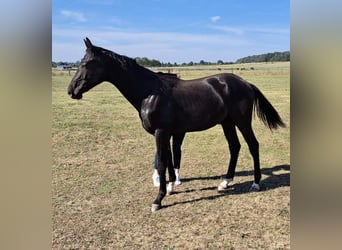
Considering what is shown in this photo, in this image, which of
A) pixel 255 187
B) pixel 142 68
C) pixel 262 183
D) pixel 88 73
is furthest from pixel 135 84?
pixel 262 183

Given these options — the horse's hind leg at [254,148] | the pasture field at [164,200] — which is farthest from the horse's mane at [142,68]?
the pasture field at [164,200]

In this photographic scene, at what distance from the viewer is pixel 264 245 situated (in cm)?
312

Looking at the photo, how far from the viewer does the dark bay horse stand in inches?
147

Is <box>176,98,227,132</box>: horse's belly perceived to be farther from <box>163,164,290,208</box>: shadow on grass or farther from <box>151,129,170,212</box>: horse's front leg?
<box>163,164,290,208</box>: shadow on grass

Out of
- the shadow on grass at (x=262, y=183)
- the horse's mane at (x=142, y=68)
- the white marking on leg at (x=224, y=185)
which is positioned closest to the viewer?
the horse's mane at (x=142, y=68)

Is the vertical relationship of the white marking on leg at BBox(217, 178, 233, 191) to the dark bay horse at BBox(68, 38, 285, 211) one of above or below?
below

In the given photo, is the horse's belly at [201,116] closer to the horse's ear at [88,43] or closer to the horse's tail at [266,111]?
the horse's tail at [266,111]

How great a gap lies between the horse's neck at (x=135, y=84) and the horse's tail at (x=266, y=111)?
170cm

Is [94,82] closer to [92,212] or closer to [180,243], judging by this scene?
[92,212]

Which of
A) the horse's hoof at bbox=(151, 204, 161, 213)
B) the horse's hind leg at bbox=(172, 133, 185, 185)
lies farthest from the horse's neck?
the horse's hoof at bbox=(151, 204, 161, 213)

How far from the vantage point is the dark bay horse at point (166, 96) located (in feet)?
12.3

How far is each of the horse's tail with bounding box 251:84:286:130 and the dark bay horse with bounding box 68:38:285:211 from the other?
4 centimetres
